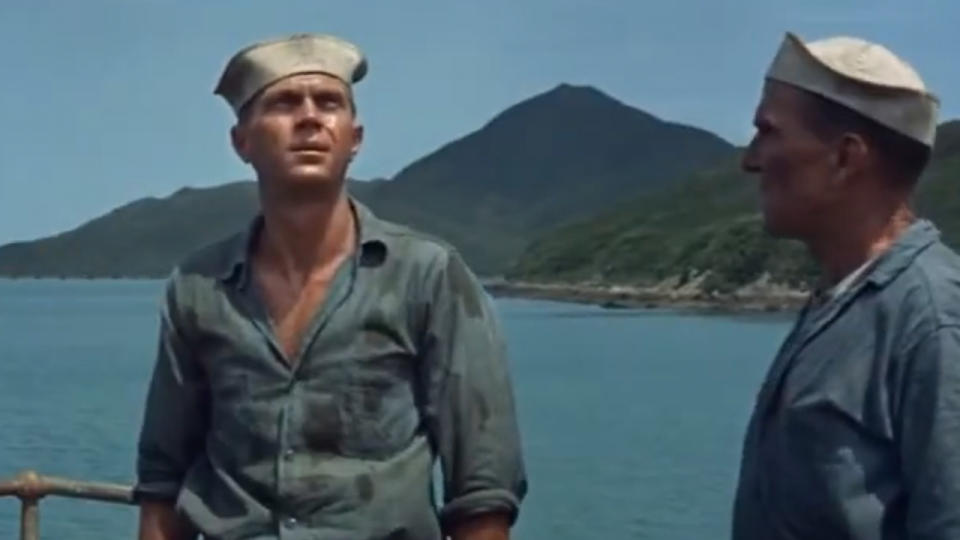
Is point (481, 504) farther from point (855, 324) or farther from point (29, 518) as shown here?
point (29, 518)

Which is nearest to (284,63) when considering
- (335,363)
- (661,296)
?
(335,363)

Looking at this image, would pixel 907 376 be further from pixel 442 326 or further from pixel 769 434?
pixel 442 326

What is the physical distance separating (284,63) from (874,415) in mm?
1333

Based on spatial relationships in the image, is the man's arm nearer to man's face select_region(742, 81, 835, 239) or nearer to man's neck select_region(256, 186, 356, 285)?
man's neck select_region(256, 186, 356, 285)

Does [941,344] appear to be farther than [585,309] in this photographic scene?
No

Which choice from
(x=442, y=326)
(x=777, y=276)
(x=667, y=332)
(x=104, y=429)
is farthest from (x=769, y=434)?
(x=777, y=276)

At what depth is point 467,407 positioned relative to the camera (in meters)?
4.10

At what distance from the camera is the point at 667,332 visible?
126 meters

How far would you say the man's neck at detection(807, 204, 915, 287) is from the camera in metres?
3.57

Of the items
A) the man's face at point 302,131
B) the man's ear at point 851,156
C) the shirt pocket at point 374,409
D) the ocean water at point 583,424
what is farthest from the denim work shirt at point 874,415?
the ocean water at point 583,424

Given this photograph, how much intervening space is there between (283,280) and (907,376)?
4.30ft

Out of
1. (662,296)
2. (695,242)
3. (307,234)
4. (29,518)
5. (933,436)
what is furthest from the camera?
(695,242)

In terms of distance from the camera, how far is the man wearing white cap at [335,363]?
4070 mm

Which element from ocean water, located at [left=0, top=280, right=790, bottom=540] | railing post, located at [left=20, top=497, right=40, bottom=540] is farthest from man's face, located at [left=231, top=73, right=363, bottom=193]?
ocean water, located at [left=0, top=280, right=790, bottom=540]
